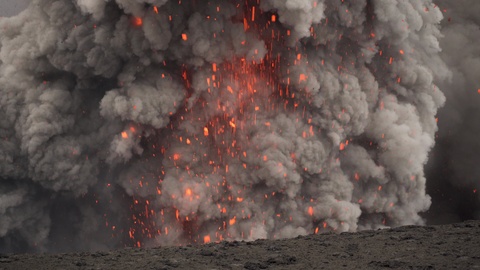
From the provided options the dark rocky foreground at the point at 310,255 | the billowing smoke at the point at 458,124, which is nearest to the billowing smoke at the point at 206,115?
the billowing smoke at the point at 458,124

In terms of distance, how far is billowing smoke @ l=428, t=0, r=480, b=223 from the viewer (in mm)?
28297

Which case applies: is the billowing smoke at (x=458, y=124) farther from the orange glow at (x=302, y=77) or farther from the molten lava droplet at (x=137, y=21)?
the molten lava droplet at (x=137, y=21)

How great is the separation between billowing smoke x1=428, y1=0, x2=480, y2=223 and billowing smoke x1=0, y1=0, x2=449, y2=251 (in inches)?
264

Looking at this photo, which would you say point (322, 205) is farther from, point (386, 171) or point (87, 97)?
point (87, 97)

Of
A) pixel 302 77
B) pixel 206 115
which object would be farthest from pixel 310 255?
pixel 206 115

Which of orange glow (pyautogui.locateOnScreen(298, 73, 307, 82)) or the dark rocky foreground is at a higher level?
orange glow (pyautogui.locateOnScreen(298, 73, 307, 82))

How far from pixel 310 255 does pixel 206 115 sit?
13.1 metres

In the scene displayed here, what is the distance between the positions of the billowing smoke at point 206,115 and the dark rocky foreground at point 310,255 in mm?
11239

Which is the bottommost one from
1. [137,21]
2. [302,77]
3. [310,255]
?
[310,255]

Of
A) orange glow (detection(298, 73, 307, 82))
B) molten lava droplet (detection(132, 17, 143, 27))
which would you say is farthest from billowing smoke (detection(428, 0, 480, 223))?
molten lava droplet (detection(132, 17, 143, 27))

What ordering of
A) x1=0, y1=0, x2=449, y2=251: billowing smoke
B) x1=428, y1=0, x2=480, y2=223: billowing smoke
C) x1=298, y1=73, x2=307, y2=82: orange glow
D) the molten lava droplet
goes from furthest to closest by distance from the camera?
1. x1=428, y1=0, x2=480, y2=223: billowing smoke
2. x1=298, y1=73, x2=307, y2=82: orange glow
3. x1=0, y1=0, x2=449, y2=251: billowing smoke
4. the molten lava droplet

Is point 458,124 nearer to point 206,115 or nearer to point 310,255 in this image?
point 206,115

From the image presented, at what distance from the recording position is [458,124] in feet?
99.6

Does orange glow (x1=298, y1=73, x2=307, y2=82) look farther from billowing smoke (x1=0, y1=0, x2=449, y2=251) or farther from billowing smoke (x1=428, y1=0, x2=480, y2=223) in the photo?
billowing smoke (x1=428, y1=0, x2=480, y2=223)
